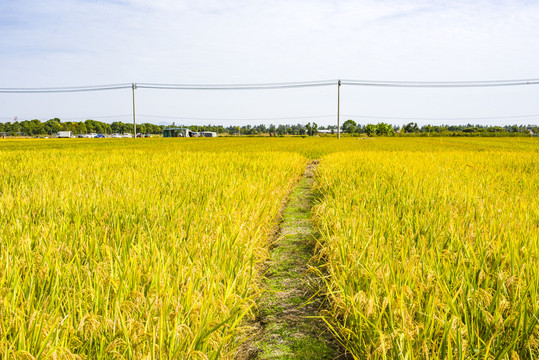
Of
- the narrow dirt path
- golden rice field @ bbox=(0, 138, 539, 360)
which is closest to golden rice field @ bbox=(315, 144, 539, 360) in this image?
golden rice field @ bbox=(0, 138, 539, 360)

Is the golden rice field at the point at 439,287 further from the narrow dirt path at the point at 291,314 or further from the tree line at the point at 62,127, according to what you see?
the tree line at the point at 62,127

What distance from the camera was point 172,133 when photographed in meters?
96.9

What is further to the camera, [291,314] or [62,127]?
[62,127]

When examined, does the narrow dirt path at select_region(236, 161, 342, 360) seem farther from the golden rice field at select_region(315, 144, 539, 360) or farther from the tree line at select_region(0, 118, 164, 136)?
the tree line at select_region(0, 118, 164, 136)

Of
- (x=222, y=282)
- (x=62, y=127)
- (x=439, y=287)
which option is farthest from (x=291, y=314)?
(x=62, y=127)

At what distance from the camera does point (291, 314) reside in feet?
5.92

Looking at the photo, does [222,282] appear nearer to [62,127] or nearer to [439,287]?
[439,287]

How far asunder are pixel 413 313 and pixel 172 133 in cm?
10049

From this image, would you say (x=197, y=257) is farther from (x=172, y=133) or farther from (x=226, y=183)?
(x=172, y=133)

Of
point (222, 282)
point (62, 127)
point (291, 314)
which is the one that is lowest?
point (291, 314)

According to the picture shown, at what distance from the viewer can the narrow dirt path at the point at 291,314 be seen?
4.91ft

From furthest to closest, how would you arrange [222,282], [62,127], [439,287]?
1. [62,127]
2. [222,282]
3. [439,287]

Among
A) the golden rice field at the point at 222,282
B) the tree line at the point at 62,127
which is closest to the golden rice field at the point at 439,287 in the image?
the golden rice field at the point at 222,282

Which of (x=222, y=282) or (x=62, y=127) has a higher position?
(x=62, y=127)
